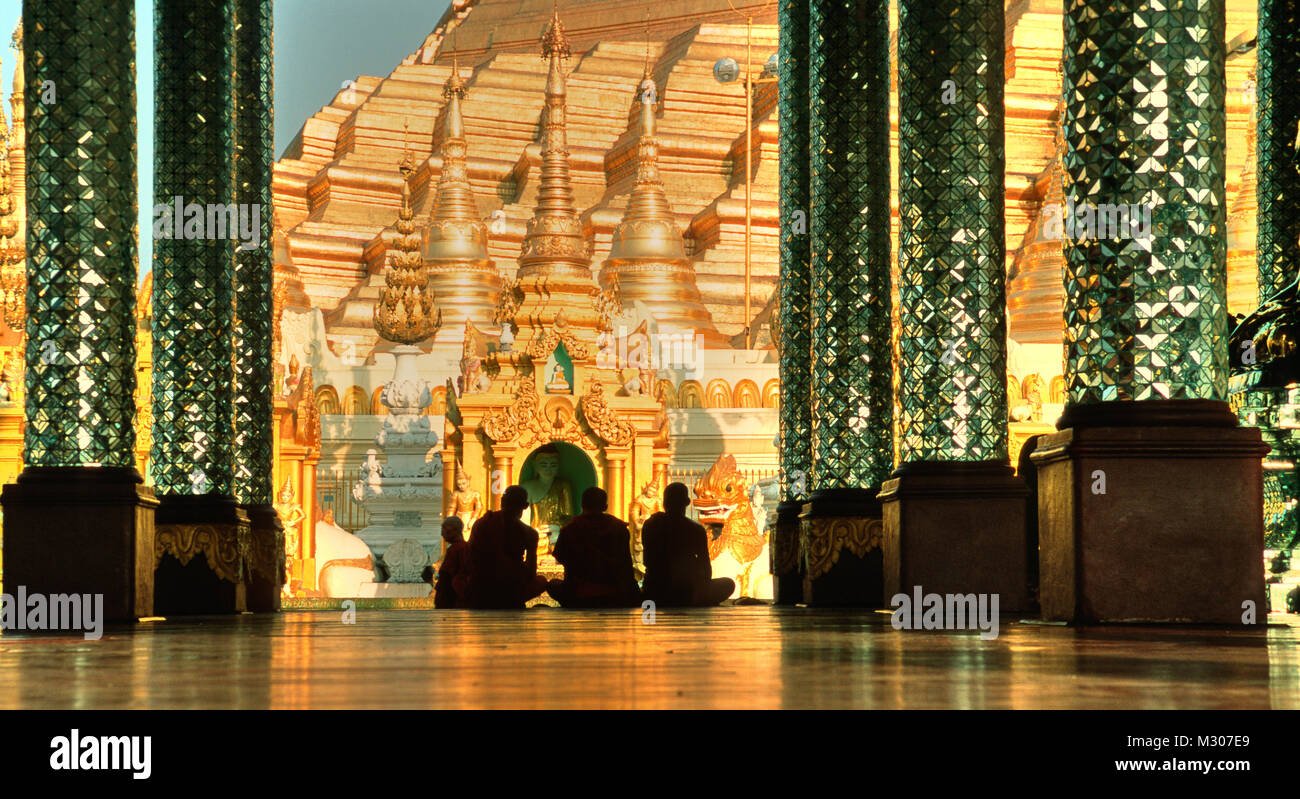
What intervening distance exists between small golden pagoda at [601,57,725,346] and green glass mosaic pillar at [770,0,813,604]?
54.7ft

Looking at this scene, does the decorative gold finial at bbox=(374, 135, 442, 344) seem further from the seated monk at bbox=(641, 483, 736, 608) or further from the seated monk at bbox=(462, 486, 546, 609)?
the seated monk at bbox=(462, 486, 546, 609)

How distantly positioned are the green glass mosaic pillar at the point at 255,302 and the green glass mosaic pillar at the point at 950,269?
3.82m

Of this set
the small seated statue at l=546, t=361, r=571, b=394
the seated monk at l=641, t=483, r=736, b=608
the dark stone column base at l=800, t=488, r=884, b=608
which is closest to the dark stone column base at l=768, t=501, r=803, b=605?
the seated monk at l=641, t=483, r=736, b=608

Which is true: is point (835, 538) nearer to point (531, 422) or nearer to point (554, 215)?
point (531, 422)

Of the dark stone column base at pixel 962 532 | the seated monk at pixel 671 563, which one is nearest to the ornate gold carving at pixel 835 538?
the seated monk at pixel 671 563

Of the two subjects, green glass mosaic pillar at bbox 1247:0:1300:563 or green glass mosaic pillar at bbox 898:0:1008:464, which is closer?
green glass mosaic pillar at bbox 898:0:1008:464

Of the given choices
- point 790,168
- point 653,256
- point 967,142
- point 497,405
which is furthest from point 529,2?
point 967,142

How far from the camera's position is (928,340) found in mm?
7977

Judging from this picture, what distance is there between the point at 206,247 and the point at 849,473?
11.8 ft

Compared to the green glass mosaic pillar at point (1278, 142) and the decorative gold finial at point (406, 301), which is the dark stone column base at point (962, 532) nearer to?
the green glass mosaic pillar at point (1278, 142)

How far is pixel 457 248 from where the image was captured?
30672 mm

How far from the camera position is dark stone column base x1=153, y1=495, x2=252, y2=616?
941 centimetres

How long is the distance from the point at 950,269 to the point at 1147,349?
2.10m

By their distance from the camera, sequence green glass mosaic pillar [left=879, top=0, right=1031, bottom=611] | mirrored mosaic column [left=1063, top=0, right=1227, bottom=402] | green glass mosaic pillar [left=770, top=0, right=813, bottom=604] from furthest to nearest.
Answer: green glass mosaic pillar [left=770, top=0, right=813, bottom=604]
green glass mosaic pillar [left=879, top=0, right=1031, bottom=611]
mirrored mosaic column [left=1063, top=0, right=1227, bottom=402]
